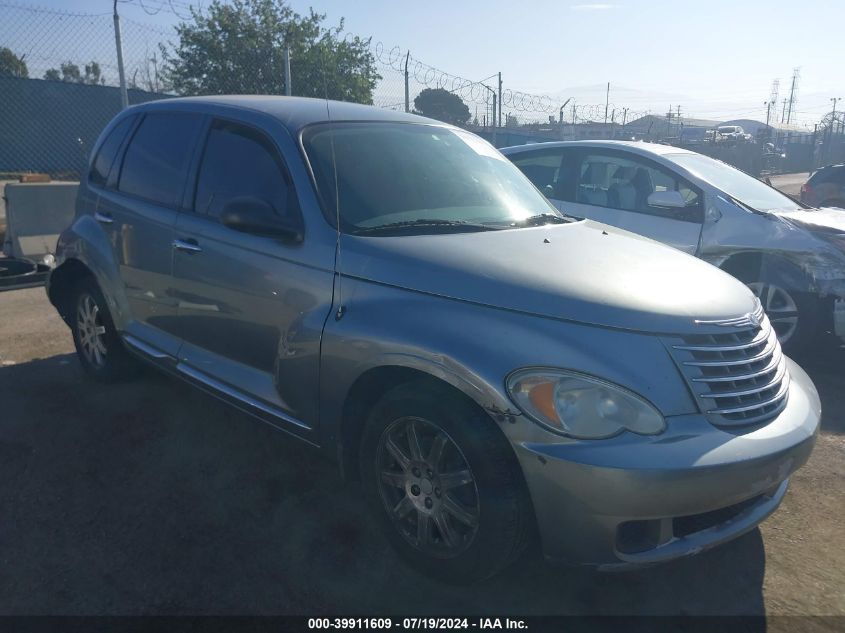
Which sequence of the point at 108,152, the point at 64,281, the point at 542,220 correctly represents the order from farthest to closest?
the point at 64,281 < the point at 108,152 < the point at 542,220

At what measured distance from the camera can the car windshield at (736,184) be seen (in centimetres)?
613

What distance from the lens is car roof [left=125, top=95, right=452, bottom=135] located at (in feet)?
12.0

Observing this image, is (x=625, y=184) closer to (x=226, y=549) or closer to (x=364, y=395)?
(x=364, y=395)

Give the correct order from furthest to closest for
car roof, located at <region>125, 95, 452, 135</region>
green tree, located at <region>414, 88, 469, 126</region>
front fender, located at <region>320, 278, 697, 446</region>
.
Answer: green tree, located at <region>414, 88, 469, 126</region> → car roof, located at <region>125, 95, 452, 135</region> → front fender, located at <region>320, 278, 697, 446</region>

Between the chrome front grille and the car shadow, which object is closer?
the chrome front grille

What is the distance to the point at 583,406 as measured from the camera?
2473mm

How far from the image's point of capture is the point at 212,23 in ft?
60.8

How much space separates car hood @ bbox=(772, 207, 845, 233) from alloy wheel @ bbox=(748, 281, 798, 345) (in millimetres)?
Result: 552

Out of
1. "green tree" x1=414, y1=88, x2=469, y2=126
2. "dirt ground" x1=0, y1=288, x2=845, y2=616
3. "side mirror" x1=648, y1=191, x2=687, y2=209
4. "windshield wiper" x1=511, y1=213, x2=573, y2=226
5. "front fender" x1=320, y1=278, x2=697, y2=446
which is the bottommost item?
"dirt ground" x1=0, y1=288, x2=845, y2=616

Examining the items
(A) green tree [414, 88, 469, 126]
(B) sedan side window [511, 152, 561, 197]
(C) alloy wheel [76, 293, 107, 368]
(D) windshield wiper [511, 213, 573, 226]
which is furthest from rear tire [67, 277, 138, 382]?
(A) green tree [414, 88, 469, 126]

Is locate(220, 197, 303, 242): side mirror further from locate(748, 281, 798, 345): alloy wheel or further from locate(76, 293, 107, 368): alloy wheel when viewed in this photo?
locate(748, 281, 798, 345): alloy wheel

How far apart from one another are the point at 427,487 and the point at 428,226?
1.20 meters

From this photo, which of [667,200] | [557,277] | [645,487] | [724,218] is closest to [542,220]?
[557,277]

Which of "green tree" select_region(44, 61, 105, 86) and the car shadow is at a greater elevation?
"green tree" select_region(44, 61, 105, 86)
